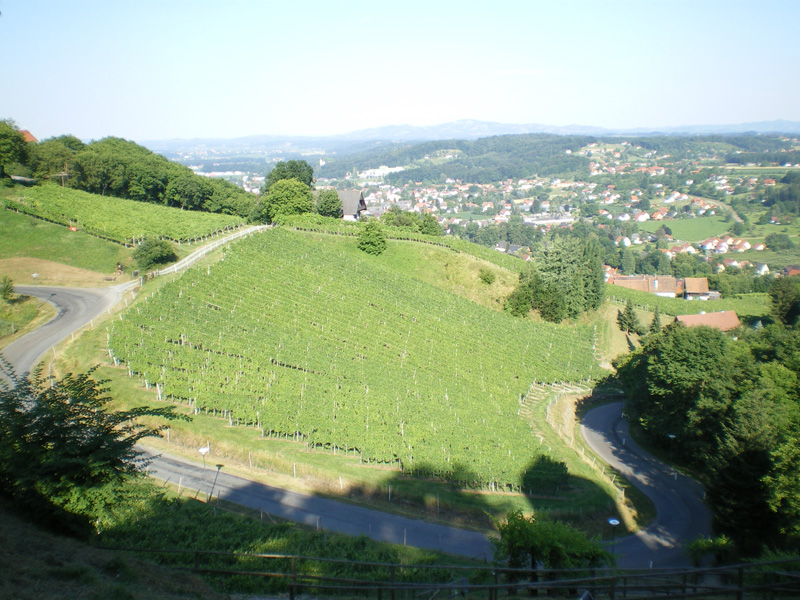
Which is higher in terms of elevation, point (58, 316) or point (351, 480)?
point (58, 316)

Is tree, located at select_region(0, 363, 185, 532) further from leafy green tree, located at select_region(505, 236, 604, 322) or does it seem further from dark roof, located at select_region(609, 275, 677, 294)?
dark roof, located at select_region(609, 275, 677, 294)

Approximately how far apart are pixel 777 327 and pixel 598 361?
13.8 meters

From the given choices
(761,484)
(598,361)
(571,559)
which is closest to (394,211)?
(598,361)

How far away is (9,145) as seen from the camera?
50438mm

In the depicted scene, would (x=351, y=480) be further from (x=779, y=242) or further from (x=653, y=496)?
(x=779, y=242)

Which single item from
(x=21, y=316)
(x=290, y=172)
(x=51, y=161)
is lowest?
(x=21, y=316)

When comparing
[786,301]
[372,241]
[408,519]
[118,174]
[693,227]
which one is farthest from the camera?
[693,227]

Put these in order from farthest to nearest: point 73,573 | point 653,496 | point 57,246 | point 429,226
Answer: point 429,226
point 57,246
point 653,496
point 73,573

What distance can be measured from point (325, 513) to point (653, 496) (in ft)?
55.6

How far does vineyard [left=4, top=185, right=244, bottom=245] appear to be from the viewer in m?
44.0

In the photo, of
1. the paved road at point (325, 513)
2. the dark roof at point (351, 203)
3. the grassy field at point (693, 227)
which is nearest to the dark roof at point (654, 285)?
the dark roof at point (351, 203)

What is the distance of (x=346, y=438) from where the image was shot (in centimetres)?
Result: 2370

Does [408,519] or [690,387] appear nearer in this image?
[408,519]

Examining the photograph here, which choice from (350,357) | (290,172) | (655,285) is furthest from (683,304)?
(290,172)
